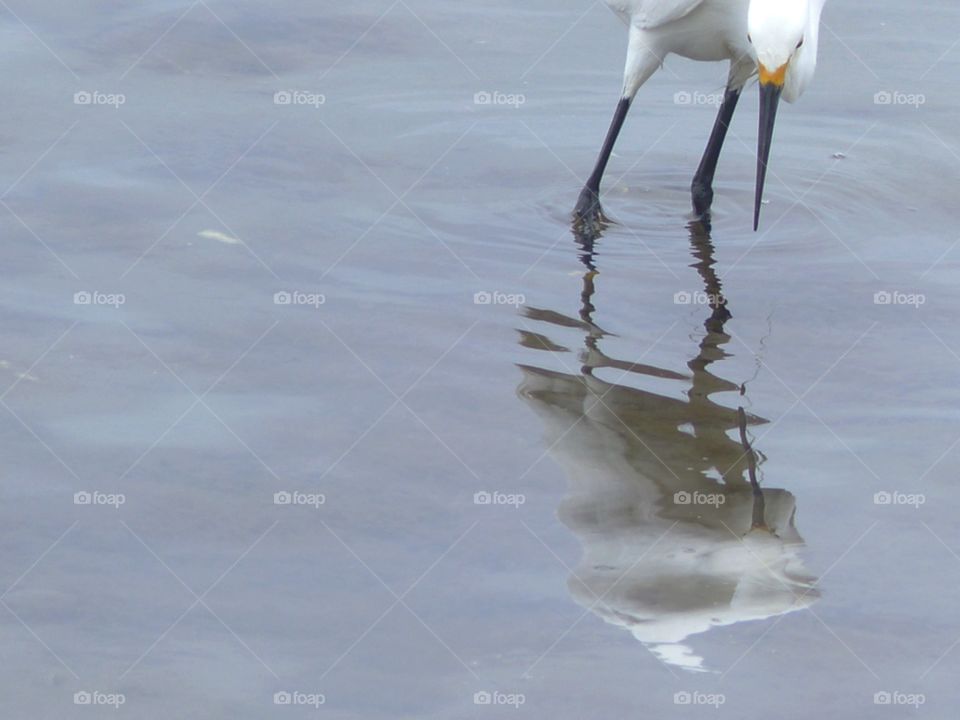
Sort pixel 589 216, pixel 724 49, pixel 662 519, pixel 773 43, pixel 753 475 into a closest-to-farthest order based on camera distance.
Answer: pixel 662 519
pixel 753 475
pixel 773 43
pixel 589 216
pixel 724 49

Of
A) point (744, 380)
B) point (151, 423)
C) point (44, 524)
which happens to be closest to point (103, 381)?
point (151, 423)

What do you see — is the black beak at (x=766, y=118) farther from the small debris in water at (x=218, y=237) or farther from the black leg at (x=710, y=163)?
the small debris in water at (x=218, y=237)

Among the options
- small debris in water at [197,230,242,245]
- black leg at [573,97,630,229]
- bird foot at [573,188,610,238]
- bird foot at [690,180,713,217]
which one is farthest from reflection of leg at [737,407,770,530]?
small debris in water at [197,230,242,245]

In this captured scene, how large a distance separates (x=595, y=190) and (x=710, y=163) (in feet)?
2.12

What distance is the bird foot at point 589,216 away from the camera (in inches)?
315

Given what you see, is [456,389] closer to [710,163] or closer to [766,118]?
Answer: [766,118]

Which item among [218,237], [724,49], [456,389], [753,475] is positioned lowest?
[753,475]

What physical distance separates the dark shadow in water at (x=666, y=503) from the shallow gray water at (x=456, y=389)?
17 millimetres

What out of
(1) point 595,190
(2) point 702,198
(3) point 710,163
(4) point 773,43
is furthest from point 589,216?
(4) point 773,43

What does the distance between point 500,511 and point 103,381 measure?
5.70 ft

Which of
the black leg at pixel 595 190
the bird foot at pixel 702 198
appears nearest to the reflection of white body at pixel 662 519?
the black leg at pixel 595 190

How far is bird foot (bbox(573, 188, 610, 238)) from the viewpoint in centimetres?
800

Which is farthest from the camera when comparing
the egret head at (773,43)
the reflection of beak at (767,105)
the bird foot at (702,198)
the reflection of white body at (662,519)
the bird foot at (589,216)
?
the bird foot at (702,198)

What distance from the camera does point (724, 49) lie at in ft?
27.0
